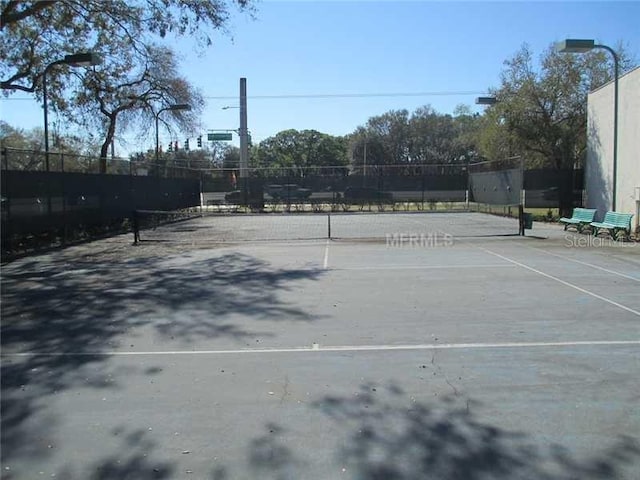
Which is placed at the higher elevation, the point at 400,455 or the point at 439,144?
the point at 439,144

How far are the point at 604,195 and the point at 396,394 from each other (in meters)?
20.5

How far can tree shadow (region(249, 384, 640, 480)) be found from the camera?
12.2ft

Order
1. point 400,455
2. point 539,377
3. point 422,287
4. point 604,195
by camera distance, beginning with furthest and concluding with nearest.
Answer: point 604,195 → point 422,287 → point 539,377 → point 400,455

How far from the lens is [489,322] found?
7.70m

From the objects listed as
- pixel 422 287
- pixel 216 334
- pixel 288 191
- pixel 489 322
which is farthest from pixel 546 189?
pixel 216 334

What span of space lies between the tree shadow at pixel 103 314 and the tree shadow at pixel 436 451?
207cm

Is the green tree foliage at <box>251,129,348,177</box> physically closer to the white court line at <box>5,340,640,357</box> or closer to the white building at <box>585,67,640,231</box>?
the white building at <box>585,67,640,231</box>

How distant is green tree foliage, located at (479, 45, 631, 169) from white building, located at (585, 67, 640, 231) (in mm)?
5173

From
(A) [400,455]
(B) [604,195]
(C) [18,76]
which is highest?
(C) [18,76]

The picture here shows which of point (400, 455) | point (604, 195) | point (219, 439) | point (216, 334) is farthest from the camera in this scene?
point (604, 195)

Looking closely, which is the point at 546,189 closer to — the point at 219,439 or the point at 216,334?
the point at 216,334

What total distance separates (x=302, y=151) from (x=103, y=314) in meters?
112

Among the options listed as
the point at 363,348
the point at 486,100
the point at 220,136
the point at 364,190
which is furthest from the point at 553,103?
Result: the point at 220,136

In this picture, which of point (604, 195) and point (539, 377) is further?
point (604, 195)
